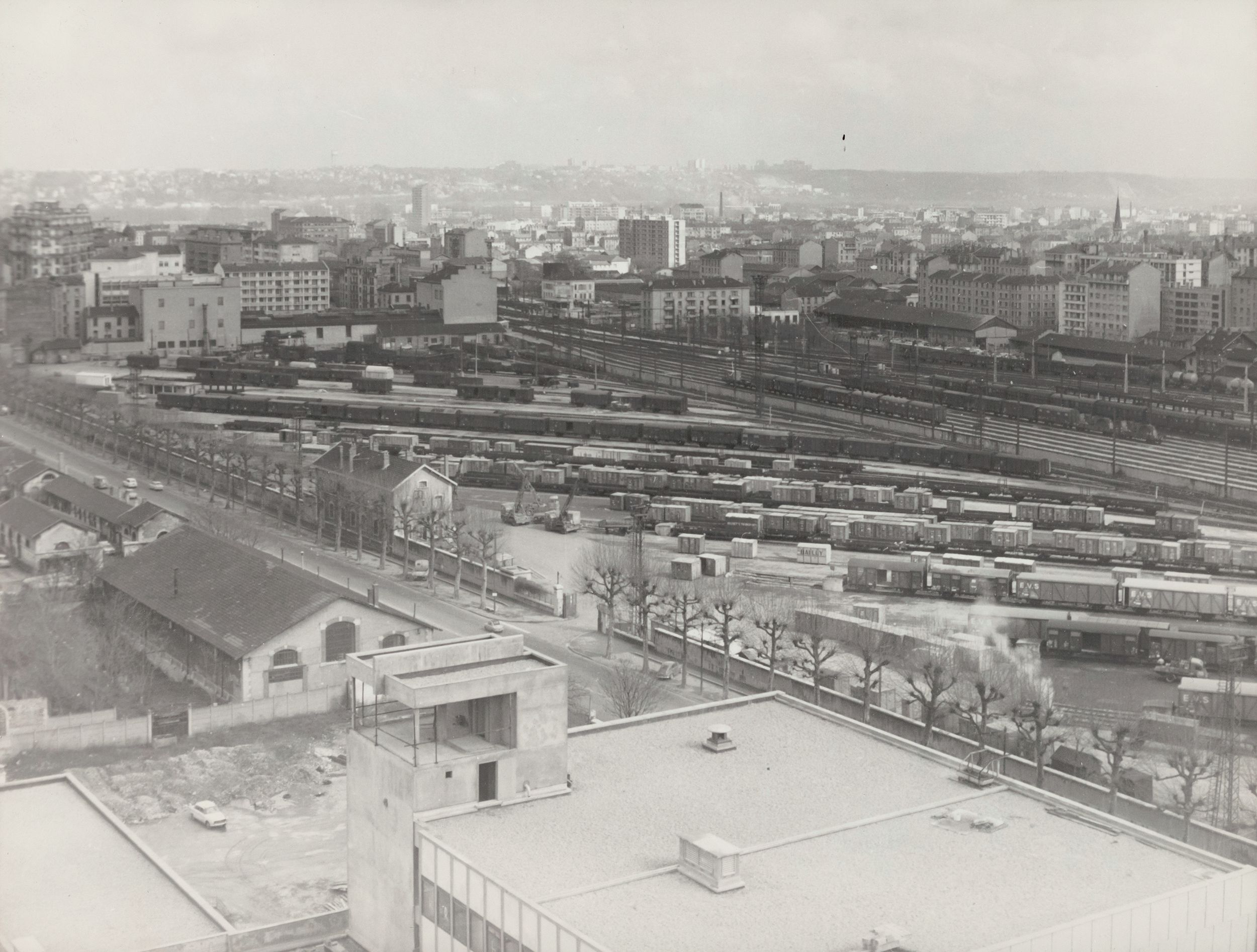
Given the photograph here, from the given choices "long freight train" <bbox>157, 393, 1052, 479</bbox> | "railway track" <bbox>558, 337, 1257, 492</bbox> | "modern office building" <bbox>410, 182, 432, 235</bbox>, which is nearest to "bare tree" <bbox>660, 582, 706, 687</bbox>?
"long freight train" <bbox>157, 393, 1052, 479</bbox>

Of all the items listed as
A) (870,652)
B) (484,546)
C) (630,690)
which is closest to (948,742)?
(870,652)

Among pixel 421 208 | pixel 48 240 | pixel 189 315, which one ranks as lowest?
pixel 189 315

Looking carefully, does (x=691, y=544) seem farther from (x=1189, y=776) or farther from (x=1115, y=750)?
(x=1189, y=776)

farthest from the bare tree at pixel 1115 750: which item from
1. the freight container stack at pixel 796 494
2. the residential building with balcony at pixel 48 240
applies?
the residential building with balcony at pixel 48 240

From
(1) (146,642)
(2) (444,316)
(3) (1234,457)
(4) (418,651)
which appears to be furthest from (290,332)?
(4) (418,651)

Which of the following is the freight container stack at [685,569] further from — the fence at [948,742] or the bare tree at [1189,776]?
the bare tree at [1189,776]
